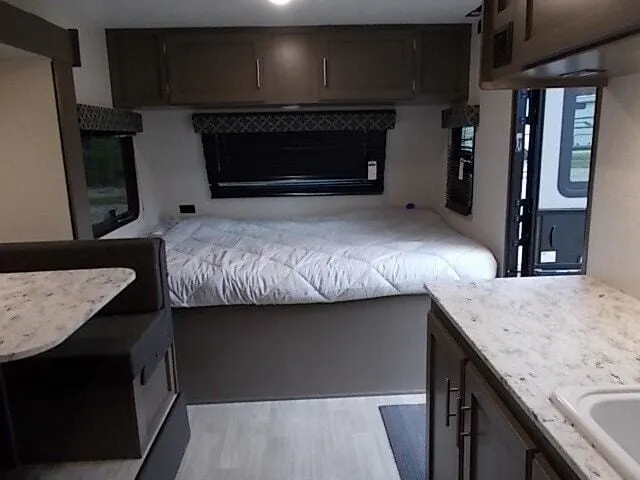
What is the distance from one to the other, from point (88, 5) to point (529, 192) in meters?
2.49

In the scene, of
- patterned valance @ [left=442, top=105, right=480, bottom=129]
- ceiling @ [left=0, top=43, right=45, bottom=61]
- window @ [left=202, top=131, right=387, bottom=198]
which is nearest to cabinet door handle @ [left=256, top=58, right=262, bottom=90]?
window @ [left=202, top=131, right=387, bottom=198]

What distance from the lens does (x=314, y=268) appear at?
8.96 ft

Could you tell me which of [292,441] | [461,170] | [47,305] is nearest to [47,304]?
[47,305]

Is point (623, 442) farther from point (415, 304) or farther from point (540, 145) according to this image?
point (540, 145)

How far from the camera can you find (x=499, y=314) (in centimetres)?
152

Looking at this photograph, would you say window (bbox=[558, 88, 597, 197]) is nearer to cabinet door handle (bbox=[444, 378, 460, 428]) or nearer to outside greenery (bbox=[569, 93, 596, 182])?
outside greenery (bbox=[569, 93, 596, 182])

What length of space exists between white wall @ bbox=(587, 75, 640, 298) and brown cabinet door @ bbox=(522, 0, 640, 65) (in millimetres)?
550

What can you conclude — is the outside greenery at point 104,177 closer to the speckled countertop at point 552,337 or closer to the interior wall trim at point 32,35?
the interior wall trim at point 32,35

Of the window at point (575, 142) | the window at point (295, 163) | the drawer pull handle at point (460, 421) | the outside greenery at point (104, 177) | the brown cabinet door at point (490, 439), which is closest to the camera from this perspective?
the brown cabinet door at point (490, 439)

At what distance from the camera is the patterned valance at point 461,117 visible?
3152 mm

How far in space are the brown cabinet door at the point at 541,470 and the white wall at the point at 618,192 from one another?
898mm

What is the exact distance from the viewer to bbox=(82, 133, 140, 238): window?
2994 mm

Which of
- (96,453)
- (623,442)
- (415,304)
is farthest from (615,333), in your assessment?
(96,453)

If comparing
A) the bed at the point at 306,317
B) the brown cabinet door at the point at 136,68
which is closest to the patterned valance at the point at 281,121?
the brown cabinet door at the point at 136,68
